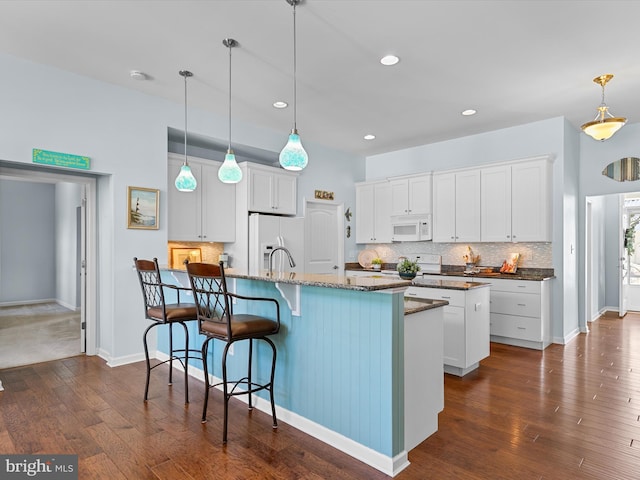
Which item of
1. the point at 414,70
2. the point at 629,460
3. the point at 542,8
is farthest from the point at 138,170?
the point at 629,460

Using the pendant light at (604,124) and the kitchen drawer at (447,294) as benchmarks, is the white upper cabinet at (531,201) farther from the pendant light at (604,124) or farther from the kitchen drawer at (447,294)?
the kitchen drawer at (447,294)

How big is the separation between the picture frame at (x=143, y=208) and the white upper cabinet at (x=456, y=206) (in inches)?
160

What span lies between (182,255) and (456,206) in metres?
3.99

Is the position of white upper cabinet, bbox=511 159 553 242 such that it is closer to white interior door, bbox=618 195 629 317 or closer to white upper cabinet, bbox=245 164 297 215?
white interior door, bbox=618 195 629 317

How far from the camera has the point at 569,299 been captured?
17.3 ft

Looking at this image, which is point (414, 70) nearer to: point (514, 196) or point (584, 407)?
point (514, 196)

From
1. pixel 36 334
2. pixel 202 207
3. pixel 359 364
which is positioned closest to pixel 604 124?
pixel 359 364

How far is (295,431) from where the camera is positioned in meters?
2.55

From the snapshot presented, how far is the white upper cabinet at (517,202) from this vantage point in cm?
499

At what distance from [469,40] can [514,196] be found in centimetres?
272

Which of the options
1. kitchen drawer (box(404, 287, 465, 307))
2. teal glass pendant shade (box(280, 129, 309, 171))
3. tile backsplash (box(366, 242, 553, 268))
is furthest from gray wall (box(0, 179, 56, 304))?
kitchen drawer (box(404, 287, 465, 307))

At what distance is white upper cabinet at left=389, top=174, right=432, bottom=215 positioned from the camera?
614 centimetres

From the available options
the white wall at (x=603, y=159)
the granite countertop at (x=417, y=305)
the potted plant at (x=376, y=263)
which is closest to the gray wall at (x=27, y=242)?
the potted plant at (x=376, y=263)

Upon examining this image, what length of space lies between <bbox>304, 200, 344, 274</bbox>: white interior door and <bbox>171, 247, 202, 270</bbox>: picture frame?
5.50ft
